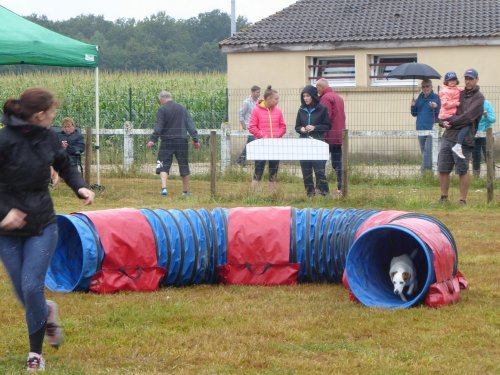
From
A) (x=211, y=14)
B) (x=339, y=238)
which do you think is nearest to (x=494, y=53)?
(x=339, y=238)

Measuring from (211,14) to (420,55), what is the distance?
5962 cm

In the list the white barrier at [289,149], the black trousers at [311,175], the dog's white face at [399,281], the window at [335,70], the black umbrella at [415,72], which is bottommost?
the dog's white face at [399,281]

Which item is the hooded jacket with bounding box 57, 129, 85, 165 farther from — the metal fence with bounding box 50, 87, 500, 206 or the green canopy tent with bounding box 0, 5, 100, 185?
the metal fence with bounding box 50, 87, 500, 206

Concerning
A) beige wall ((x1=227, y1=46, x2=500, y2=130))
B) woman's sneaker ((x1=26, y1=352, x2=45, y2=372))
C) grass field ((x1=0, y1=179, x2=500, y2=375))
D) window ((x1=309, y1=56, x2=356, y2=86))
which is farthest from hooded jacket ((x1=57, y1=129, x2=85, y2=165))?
woman's sneaker ((x1=26, y1=352, x2=45, y2=372))

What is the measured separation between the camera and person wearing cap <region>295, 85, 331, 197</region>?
15.4m

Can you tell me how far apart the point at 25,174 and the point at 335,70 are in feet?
62.4

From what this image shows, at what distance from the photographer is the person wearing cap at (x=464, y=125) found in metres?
14.1

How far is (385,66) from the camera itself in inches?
950

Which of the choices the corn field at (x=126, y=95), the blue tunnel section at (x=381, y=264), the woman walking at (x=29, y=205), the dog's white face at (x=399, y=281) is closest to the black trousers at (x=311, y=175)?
the blue tunnel section at (x=381, y=264)

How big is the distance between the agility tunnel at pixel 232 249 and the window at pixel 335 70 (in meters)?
15.2

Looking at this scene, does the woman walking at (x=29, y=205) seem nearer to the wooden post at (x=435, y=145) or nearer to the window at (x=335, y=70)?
the wooden post at (x=435, y=145)

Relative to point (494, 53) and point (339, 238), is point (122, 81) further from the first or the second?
point (339, 238)

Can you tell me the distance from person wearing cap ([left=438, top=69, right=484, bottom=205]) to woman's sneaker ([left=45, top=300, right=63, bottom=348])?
347 inches

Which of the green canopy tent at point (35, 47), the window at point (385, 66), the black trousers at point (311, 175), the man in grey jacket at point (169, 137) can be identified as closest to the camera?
the black trousers at point (311, 175)
